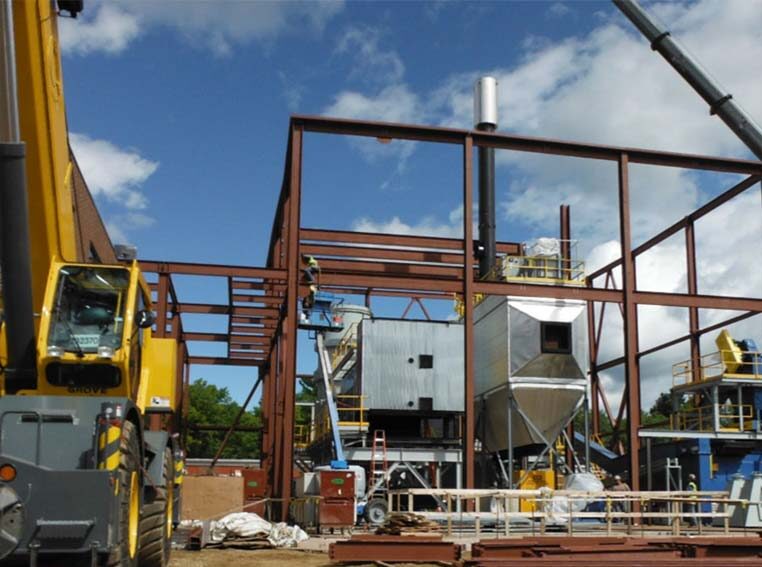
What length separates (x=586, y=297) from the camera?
2886 cm

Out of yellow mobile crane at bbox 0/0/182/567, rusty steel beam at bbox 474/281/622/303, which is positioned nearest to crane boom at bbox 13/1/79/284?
yellow mobile crane at bbox 0/0/182/567

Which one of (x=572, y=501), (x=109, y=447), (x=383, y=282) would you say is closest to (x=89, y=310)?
(x=109, y=447)

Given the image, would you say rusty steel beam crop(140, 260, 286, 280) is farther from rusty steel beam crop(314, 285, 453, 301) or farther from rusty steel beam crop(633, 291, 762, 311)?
rusty steel beam crop(633, 291, 762, 311)

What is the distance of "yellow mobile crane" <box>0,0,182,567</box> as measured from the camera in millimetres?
8609

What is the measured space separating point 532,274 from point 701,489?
31.0 ft

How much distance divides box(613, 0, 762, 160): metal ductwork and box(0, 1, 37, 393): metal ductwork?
2603cm

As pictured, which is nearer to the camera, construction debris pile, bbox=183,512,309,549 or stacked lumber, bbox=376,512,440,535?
construction debris pile, bbox=183,512,309,549

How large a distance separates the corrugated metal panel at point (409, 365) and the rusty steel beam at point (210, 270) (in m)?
5.02

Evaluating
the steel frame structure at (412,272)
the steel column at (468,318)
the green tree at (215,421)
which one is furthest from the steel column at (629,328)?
the green tree at (215,421)

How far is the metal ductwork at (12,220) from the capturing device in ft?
28.3

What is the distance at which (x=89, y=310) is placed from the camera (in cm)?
1093

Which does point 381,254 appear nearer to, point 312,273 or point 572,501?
point 312,273

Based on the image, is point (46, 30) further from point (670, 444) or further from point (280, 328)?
point (670, 444)

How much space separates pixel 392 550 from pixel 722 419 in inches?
850
